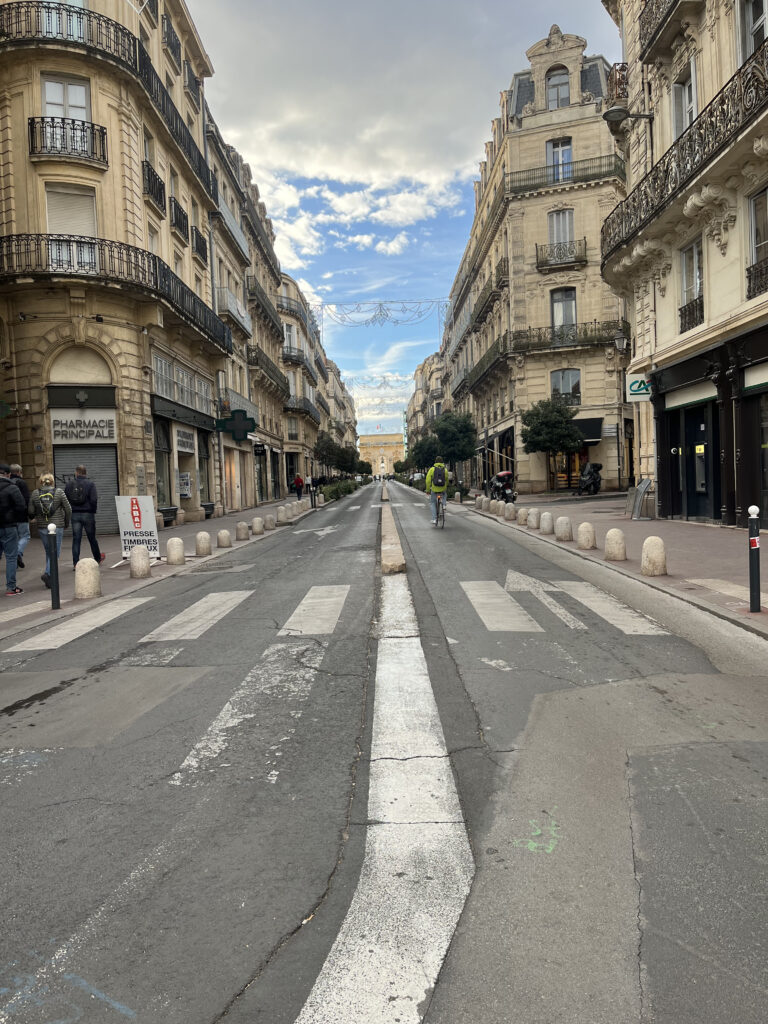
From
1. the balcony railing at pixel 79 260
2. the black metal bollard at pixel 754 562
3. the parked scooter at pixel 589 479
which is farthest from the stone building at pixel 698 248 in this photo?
the balcony railing at pixel 79 260

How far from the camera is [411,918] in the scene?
231 cm

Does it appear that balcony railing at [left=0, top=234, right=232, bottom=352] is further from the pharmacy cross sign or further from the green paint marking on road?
the green paint marking on road

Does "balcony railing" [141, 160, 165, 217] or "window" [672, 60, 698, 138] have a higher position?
"balcony railing" [141, 160, 165, 217]

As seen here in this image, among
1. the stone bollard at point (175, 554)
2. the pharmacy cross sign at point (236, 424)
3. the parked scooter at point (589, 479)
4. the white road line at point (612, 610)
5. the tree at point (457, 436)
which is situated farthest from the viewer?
the tree at point (457, 436)

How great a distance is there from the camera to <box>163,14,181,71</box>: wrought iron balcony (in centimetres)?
2322

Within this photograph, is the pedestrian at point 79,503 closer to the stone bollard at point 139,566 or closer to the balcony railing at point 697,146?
the stone bollard at point 139,566

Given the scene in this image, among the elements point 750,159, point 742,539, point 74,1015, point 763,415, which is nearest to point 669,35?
point 750,159

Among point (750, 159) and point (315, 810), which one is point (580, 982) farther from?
point (750, 159)

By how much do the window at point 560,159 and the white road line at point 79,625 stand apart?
109ft

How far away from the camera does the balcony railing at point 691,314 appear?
15.0 metres

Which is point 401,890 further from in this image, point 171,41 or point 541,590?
point 171,41

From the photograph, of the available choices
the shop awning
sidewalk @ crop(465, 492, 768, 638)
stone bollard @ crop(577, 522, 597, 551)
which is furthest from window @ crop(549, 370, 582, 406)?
stone bollard @ crop(577, 522, 597, 551)

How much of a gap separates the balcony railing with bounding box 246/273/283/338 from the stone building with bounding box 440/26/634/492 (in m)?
13.5

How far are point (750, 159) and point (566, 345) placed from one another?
2231 cm
